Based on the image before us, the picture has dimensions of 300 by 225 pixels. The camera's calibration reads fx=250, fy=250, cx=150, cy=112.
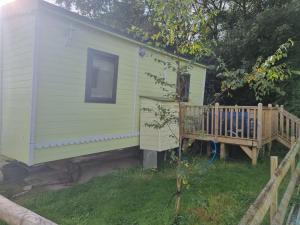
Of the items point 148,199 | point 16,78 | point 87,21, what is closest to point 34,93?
point 16,78

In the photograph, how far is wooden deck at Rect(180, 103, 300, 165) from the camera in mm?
6445

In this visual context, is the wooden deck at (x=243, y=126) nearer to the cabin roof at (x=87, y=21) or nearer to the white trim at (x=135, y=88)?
the white trim at (x=135, y=88)

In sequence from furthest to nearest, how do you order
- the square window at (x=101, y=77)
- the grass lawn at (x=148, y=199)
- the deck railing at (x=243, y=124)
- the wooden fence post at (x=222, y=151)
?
1. the wooden fence post at (x=222, y=151)
2. the deck railing at (x=243, y=124)
3. the square window at (x=101, y=77)
4. the grass lawn at (x=148, y=199)

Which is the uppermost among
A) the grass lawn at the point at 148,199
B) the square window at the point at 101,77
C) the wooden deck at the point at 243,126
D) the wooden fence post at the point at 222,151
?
the square window at the point at 101,77

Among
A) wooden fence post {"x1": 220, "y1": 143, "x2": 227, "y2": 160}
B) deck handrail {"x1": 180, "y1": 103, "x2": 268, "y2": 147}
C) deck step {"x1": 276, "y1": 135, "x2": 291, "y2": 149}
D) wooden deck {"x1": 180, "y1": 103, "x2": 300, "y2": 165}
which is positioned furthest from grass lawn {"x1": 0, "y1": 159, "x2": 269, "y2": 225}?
deck step {"x1": 276, "y1": 135, "x2": 291, "y2": 149}

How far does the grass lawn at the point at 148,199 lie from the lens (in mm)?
3535

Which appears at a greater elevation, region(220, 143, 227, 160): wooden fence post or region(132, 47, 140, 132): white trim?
region(132, 47, 140, 132): white trim

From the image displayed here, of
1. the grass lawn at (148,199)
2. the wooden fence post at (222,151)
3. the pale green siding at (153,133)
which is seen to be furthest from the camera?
the wooden fence post at (222,151)

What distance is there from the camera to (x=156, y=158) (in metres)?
6.22

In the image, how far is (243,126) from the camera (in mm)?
6594

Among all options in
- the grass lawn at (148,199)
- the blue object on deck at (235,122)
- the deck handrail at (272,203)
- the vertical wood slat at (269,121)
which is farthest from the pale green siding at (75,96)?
the vertical wood slat at (269,121)

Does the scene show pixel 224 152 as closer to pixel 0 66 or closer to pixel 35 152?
pixel 35 152

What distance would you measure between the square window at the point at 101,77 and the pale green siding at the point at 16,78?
1178 millimetres

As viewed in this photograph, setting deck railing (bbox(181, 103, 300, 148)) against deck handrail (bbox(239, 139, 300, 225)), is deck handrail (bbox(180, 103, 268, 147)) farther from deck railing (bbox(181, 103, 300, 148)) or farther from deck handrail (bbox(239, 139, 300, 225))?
deck handrail (bbox(239, 139, 300, 225))
